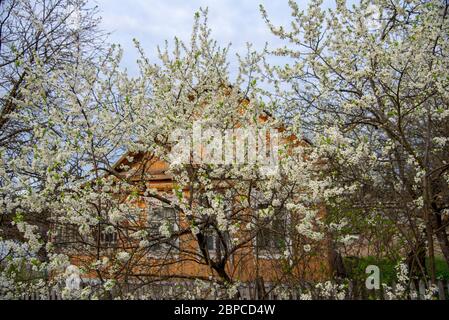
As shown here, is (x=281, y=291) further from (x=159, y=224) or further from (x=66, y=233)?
(x=66, y=233)

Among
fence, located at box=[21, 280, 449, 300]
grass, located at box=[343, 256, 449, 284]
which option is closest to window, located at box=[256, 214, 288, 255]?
fence, located at box=[21, 280, 449, 300]

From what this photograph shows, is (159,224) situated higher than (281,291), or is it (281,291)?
(159,224)

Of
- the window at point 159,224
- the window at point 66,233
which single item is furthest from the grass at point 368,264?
the window at point 66,233

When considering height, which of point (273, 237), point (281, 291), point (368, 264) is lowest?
point (281, 291)

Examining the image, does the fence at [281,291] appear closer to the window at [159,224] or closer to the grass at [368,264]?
the grass at [368,264]

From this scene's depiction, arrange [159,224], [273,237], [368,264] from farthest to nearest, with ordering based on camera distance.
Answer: [368,264], [159,224], [273,237]

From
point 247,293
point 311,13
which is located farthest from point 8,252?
point 311,13

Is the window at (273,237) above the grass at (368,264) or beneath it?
above

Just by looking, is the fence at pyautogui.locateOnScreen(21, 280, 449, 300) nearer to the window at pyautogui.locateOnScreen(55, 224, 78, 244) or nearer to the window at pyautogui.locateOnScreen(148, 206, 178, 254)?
the window at pyautogui.locateOnScreen(148, 206, 178, 254)

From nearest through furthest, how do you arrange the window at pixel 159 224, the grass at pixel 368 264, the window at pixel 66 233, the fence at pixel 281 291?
the fence at pixel 281 291
the window at pixel 159 224
the window at pixel 66 233
the grass at pixel 368 264

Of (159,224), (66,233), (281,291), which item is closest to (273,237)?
(281,291)

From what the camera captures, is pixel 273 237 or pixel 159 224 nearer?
pixel 273 237
